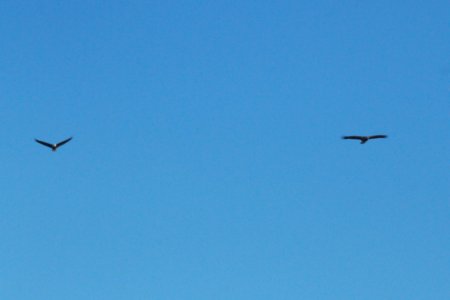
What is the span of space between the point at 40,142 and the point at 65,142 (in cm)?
390

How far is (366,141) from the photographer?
139m

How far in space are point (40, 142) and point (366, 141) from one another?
2060 inches

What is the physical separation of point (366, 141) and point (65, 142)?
48.5 m

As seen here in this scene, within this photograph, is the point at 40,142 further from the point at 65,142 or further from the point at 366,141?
the point at 366,141

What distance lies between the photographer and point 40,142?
13525 centimetres

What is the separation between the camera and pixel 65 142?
136 meters

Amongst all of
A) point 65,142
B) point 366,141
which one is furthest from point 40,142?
point 366,141
